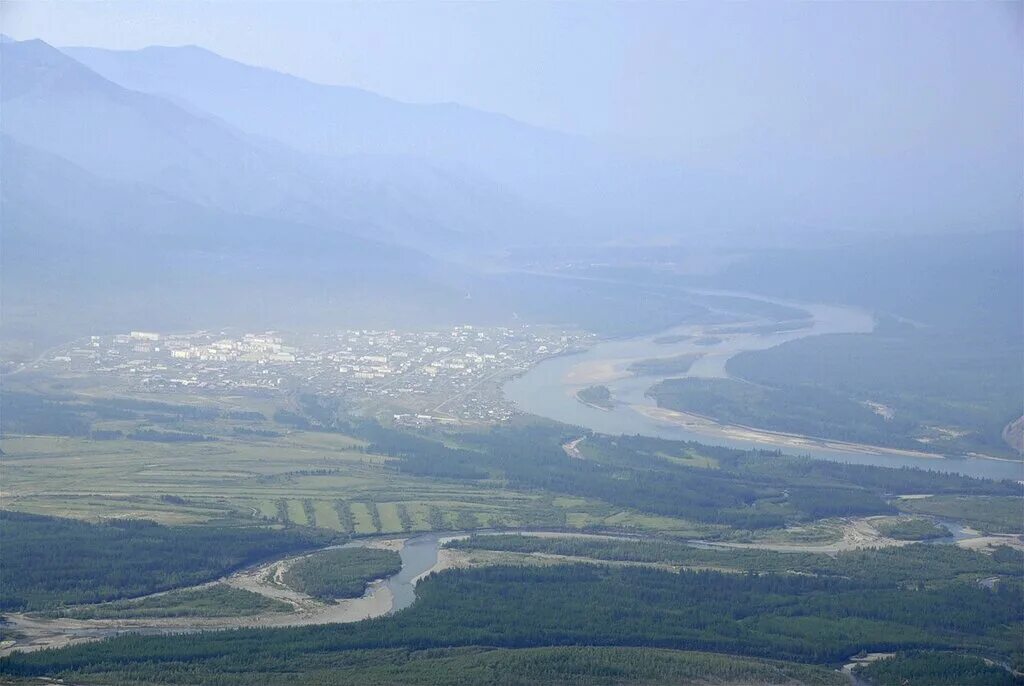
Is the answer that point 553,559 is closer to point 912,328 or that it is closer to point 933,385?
point 933,385

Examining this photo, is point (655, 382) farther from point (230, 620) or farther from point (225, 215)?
point (225, 215)

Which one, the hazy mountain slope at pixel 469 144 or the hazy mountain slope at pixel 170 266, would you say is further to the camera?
the hazy mountain slope at pixel 469 144

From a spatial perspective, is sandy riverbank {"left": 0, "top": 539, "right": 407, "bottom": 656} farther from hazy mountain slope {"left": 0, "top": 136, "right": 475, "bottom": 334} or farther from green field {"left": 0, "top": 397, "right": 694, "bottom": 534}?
hazy mountain slope {"left": 0, "top": 136, "right": 475, "bottom": 334}

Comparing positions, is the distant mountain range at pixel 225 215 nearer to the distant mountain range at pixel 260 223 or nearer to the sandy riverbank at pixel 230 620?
the distant mountain range at pixel 260 223

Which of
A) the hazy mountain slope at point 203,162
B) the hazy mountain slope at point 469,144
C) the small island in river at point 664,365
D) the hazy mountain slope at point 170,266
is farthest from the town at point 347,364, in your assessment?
the hazy mountain slope at point 469,144

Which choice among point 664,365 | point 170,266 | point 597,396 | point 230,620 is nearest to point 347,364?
point 597,396

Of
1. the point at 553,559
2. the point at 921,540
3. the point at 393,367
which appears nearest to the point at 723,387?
the point at 393,367
